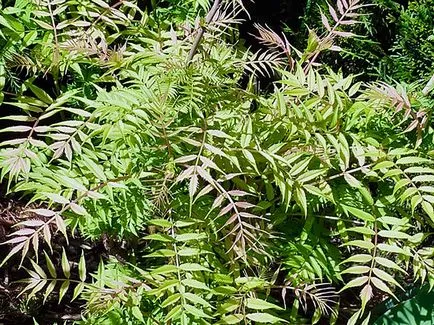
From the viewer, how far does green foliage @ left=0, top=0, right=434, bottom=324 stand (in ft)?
5.90

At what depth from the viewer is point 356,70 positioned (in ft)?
10.2

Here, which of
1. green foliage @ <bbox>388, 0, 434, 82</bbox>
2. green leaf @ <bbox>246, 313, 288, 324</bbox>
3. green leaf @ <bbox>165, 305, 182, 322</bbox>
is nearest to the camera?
green leaf @ <bbox>165, 305, 182, 322</bbox>

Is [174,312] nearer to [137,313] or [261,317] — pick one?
[137,313]

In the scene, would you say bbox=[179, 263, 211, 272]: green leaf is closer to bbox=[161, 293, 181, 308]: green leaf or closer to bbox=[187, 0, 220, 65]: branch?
bbox=[161, 293, 181, 308]: green leaf

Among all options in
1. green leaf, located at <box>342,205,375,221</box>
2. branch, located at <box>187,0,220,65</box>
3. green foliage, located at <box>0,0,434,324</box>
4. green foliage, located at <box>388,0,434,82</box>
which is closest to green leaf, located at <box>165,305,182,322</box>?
green foliage, located at <box>0,0,434,324</box>

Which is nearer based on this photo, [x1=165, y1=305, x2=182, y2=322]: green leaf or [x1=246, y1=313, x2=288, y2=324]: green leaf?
[x1=165, y1=305, x2=182, y2=322]: green leaf

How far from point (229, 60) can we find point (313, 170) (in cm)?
46

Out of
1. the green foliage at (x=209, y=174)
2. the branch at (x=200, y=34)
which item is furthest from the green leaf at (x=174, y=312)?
the branch at (x=200, y=34)

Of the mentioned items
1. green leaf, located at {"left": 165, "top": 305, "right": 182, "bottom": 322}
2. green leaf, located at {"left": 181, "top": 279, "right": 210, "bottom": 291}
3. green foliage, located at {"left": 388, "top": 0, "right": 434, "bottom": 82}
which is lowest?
green leaf, located at {"left": 165, "top": 305, "right": 182, "bottom": 322}

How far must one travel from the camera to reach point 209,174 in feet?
5.90

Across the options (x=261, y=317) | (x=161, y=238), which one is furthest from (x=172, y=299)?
(x=261, y=317)

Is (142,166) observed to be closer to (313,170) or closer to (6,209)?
(313,170)

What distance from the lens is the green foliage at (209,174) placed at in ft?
5.90

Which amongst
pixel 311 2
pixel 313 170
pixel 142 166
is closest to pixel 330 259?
pixel 313 170
